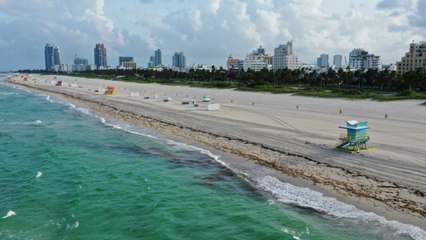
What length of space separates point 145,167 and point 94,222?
7825 mm

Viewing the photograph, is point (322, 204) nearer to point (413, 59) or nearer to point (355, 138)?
point (355, 138)

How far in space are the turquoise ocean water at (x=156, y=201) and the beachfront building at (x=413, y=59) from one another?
376ft

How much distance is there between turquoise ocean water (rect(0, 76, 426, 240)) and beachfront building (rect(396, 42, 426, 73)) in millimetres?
114613

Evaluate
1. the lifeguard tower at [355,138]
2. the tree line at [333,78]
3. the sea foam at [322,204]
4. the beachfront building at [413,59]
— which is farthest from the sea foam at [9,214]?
the beachfront building at [413,59]

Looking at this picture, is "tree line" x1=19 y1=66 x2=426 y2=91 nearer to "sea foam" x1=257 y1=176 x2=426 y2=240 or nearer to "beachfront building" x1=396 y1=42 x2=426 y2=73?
"beachfront building" x1=396 y1=42 x2=426 y2=73

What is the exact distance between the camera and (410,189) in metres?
16.7

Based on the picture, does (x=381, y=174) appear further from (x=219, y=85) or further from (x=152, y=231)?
(x=219, y=85)

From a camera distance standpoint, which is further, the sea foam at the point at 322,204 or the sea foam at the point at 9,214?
the sea foam at the point at 9,214

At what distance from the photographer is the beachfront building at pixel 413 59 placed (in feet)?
392

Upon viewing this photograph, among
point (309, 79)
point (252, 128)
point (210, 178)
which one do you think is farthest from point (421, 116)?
point (309, 79)

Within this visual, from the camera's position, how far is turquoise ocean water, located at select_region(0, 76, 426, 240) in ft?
44.4

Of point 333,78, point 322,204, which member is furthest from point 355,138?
point 333,78

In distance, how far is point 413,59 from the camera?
122m

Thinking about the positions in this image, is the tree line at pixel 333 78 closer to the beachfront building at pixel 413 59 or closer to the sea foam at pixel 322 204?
the beachfront building at pixel 413 59
